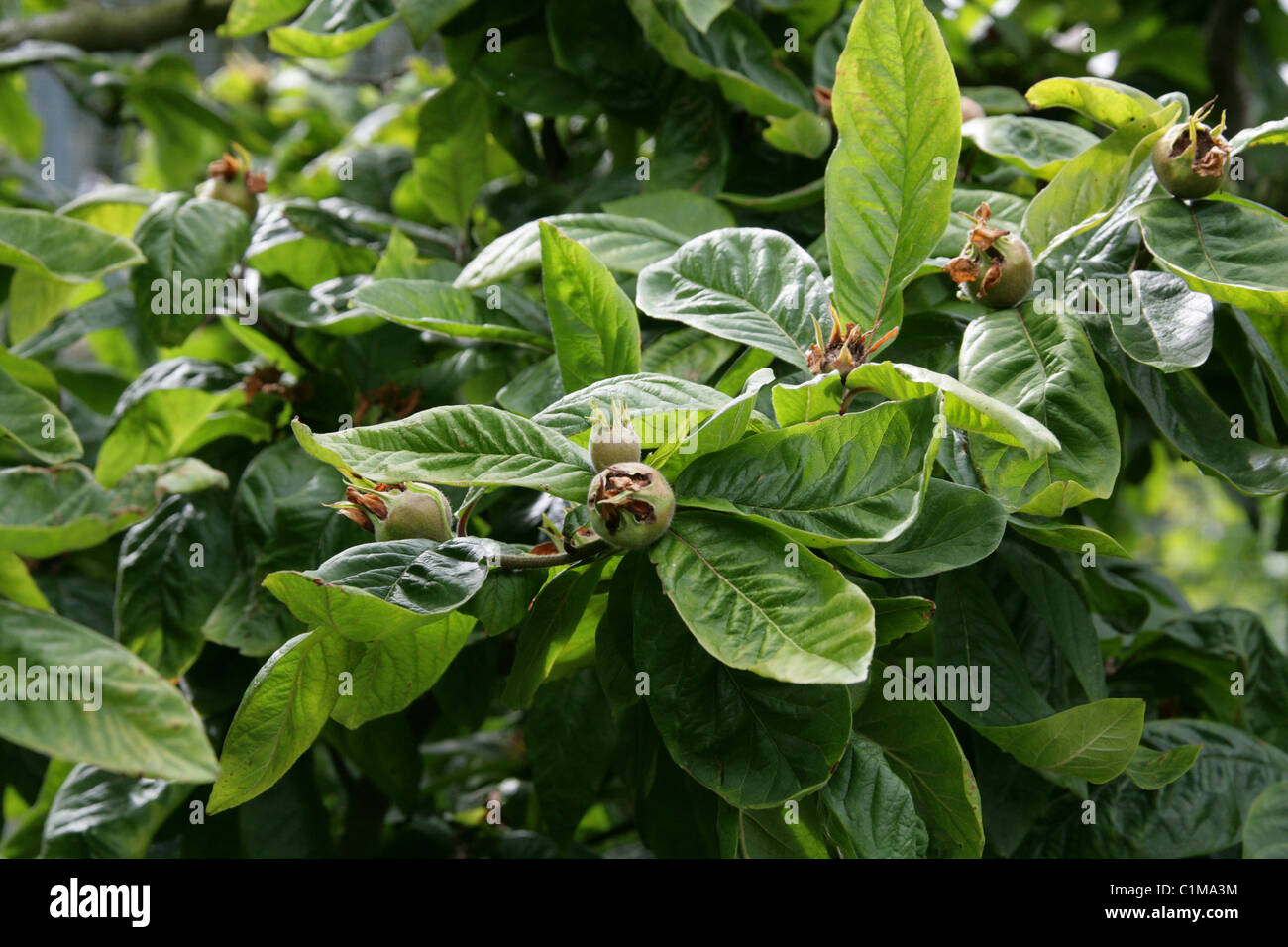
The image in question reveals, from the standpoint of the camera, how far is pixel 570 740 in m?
1.01

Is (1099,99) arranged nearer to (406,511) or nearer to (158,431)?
(406,511)

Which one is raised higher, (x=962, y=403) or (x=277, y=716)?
(x=962, y=403)

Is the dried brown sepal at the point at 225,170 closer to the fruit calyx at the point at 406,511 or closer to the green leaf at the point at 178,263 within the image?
the green leaf at the point at 178,263

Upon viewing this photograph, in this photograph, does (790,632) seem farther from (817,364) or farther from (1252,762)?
(1252,762)

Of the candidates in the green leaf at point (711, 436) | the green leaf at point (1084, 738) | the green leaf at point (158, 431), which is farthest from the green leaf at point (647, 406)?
the green leaf at point (158, 431)

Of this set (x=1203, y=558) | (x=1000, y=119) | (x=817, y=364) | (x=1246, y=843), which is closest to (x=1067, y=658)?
(x=1246, y=843)

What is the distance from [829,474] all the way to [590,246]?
343 millimetres

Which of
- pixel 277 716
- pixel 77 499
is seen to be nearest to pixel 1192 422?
pixel 277 716

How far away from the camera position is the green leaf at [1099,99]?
838mm

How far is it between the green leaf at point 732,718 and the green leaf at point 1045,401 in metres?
0.17

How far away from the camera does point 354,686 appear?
72 centimetres

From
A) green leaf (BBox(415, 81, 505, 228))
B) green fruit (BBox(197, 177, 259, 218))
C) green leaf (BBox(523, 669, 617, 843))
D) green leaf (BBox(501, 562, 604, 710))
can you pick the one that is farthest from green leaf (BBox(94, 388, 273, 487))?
green leaf (BBox(501, 562, 604, 710))

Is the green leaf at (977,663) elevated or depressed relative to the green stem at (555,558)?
depressed

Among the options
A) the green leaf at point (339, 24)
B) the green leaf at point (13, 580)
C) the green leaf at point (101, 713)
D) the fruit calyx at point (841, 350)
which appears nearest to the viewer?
the green leaf at point (101, 713)
